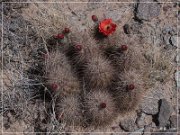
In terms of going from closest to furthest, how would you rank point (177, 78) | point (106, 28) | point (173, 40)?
point (106, 28) < point (177, 78) < point (173, 40)

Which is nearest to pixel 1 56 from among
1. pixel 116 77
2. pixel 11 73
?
pixel 11 73

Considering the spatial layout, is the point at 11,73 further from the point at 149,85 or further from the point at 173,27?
the point at 173,27

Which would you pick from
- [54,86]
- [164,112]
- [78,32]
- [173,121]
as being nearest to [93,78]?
[54,86]

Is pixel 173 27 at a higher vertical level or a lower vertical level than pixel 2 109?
higher

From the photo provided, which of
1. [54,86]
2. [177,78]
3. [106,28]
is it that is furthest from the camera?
[177,78]

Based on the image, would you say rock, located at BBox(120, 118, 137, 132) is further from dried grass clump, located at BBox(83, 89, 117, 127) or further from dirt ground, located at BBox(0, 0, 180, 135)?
dried grass clump, located at BBox(83, 89, 117, 127)

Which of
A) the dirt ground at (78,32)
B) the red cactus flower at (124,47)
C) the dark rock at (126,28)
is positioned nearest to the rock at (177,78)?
the dirt ground at (78,32)

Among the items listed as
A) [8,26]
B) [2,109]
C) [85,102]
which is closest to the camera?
[85,102]

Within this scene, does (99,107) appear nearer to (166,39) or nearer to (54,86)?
(54,86)
